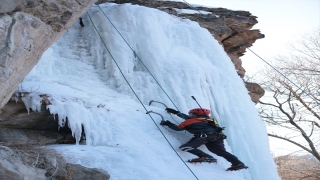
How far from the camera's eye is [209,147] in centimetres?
609

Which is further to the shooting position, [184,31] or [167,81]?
[184,31]

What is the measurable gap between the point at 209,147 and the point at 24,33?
3.07 metres

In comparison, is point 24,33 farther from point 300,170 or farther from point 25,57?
point 300,170

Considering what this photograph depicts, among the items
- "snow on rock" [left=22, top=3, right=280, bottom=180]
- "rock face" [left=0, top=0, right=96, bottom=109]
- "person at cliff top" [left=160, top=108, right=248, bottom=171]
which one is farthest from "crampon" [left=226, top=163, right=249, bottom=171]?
"rock face" [left=0, top=0, right=96, bottom=109]

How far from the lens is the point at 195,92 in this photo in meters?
7.93

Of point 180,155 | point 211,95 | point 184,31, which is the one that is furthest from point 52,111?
point 184,31

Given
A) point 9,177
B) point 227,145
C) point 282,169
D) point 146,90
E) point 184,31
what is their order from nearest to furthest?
point 9,177 < point 227,145 < point 146,90 < point 184,31 < point 282,169

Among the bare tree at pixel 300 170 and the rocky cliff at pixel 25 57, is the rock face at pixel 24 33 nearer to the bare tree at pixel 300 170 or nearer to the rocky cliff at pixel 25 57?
the rocky cliff at pixel 25 57

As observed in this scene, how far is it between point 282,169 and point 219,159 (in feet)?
32.9

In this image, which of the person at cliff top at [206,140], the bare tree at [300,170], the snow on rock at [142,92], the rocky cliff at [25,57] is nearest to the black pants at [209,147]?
the person at cliff top at [206,140]

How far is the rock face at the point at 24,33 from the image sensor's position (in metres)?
4.44

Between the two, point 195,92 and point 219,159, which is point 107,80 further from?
point 219,159

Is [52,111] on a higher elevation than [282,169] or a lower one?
lower

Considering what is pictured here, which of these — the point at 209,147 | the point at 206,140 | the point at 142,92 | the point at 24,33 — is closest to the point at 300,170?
the point at 142,92
